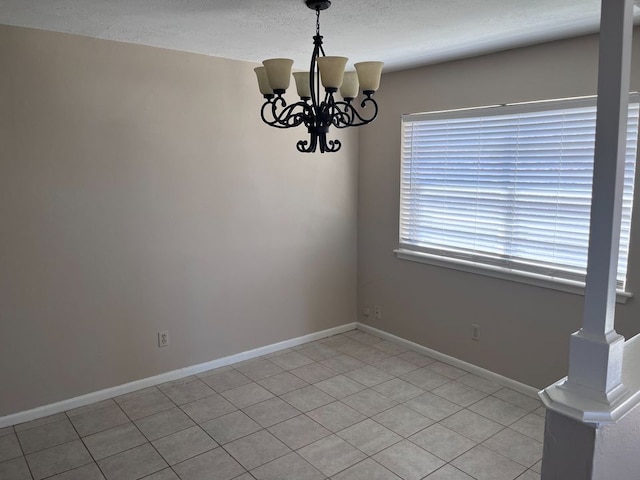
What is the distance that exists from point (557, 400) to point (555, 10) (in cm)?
196

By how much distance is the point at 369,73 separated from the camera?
2.31m

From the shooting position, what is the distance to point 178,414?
127 inches

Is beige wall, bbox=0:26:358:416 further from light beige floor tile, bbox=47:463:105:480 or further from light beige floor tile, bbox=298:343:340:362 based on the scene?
light beige floor tile, bbox=47:463:105:480

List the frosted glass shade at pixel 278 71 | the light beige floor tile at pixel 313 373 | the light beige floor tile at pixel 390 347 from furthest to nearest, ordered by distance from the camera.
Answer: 1. the light beige floor tile at pixel 390 347
2. the light beige floor tile at pixel 313 373
3. the frosted glass shade at pixel 278 71

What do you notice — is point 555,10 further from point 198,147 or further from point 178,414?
point 178,414

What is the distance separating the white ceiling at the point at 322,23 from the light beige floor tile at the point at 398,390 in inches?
94.3

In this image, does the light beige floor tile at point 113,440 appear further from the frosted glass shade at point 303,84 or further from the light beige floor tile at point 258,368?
the frosted glass shade at point 303,84

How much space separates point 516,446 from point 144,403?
94.5 inches

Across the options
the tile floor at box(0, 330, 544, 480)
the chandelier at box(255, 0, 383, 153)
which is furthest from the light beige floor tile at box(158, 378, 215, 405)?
the chandelier at box(255, 0, 383, 153)

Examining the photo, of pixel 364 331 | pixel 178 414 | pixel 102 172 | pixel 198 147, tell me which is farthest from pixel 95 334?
pixel 364 331

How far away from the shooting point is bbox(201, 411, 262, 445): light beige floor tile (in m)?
2.98

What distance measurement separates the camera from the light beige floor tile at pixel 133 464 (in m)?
2.62

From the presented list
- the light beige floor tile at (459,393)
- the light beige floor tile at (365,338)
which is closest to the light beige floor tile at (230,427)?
the light beige floor tile at (459,393)

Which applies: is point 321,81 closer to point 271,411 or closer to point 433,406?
point 271,411
